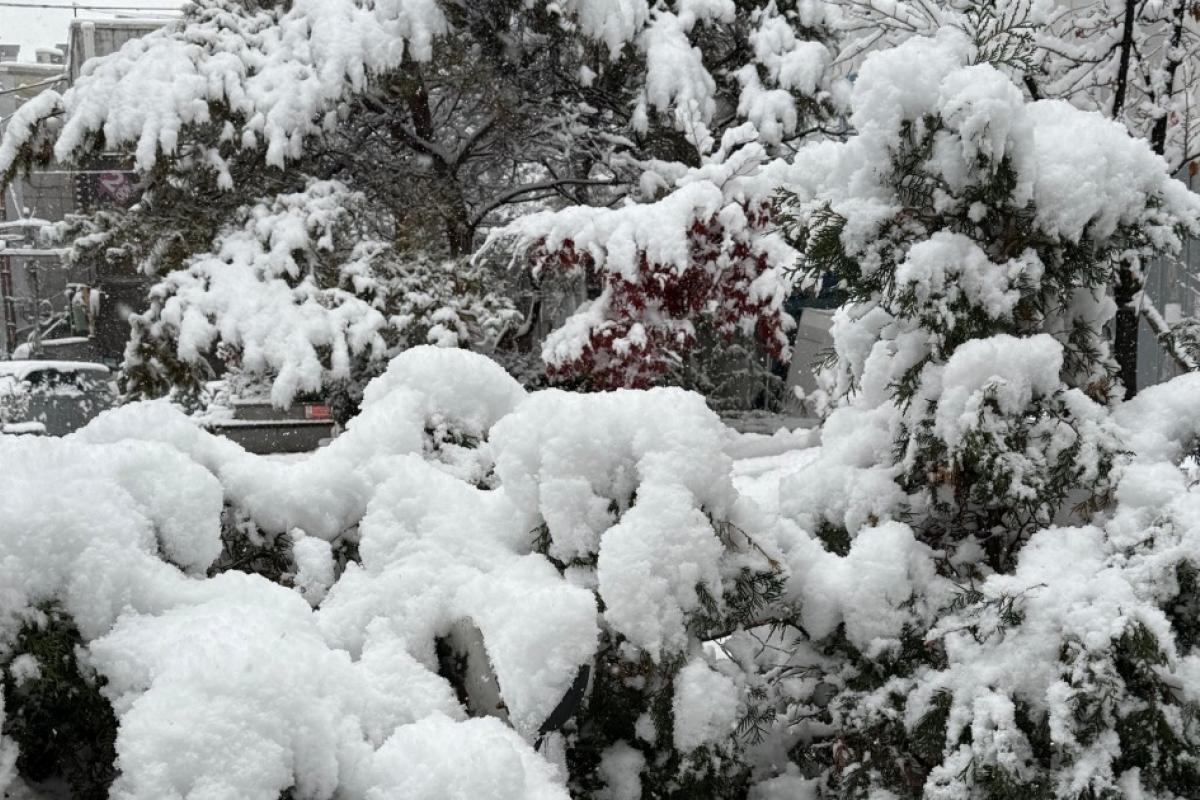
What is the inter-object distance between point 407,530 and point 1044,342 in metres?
1.36

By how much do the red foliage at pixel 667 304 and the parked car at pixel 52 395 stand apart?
181 inches

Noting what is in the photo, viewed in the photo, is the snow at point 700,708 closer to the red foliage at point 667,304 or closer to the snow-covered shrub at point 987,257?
the snow-covered shrub at point 987,257

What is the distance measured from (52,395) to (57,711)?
27.1 feet

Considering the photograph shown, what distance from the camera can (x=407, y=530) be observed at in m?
2.11

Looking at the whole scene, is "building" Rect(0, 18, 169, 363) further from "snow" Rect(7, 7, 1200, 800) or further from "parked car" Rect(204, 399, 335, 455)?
"snow" Rect(7, 7, 1200, 800)

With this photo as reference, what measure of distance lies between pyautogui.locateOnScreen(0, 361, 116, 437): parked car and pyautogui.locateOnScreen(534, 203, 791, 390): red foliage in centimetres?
461

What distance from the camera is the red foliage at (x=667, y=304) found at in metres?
6.48

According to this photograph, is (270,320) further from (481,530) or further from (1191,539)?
(1191,539)

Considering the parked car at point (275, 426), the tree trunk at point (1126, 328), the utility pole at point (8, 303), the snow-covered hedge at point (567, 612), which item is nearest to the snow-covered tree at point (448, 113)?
the parked car at point (275, 426)

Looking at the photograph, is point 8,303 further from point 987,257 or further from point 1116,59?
point 987,257

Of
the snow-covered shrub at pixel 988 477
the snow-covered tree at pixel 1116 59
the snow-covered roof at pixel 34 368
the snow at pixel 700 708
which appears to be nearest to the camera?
the snow-covered shrub at pixel 988 477

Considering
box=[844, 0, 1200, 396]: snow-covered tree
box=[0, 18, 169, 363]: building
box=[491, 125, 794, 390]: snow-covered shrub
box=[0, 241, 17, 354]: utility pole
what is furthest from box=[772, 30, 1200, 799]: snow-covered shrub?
box=[0, 241, 17, 354]: utility pole

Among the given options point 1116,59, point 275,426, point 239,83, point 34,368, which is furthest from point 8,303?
point 1116,59

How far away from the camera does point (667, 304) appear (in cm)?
675
